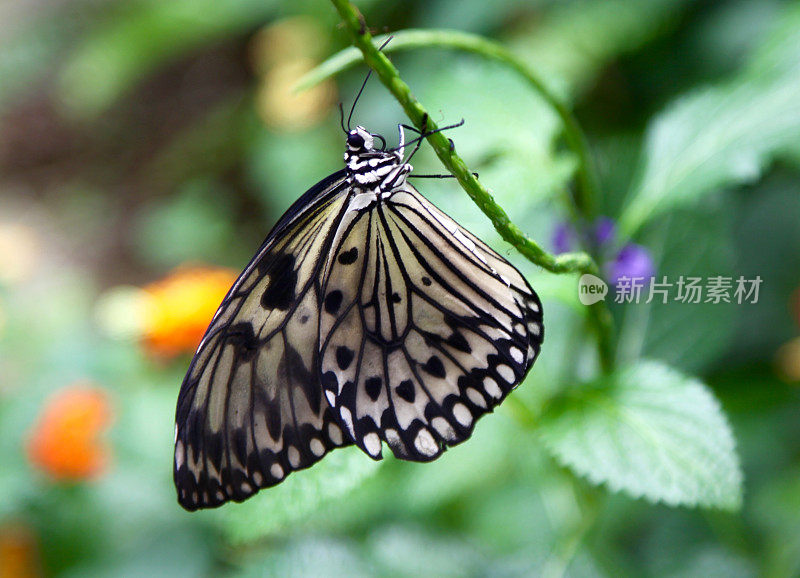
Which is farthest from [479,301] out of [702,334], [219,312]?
[702,334]

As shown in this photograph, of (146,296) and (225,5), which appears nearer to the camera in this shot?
(146,296)

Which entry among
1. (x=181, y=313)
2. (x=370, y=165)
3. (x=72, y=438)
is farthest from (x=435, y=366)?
(x=72, y=438)

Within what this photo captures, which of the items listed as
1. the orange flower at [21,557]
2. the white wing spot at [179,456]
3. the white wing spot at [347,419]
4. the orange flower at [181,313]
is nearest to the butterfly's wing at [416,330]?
the white wing spot at [347,419]

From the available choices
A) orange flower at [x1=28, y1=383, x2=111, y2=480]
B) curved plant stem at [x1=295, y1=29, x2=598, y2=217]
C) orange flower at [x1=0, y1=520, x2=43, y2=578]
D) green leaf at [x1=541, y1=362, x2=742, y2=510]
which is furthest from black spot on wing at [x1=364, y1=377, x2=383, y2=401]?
orange flower at [x1=0, y1=520, x2=43, y2=578]

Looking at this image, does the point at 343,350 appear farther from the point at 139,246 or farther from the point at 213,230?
the point at 139,246

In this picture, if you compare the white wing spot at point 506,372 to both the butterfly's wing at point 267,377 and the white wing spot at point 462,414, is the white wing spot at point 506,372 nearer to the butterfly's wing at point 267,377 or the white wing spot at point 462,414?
the white wing spot at point 462,414

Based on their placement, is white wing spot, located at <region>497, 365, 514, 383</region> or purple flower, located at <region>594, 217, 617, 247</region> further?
purple flower, located at <region>594, 217, 617, 247</region>

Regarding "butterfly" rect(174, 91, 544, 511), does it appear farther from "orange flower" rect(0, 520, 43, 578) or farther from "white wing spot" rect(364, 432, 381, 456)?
"orange flower" rect(0, 520, 43, 578)

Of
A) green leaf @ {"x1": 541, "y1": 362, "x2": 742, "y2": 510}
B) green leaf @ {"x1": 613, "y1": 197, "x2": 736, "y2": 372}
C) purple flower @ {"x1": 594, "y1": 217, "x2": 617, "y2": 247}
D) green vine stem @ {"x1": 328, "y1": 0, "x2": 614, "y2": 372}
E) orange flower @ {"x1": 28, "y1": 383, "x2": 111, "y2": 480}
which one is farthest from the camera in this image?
orange flower @ {"x1": 28, "y1": 383, "x2": 111, "y2": 480}
